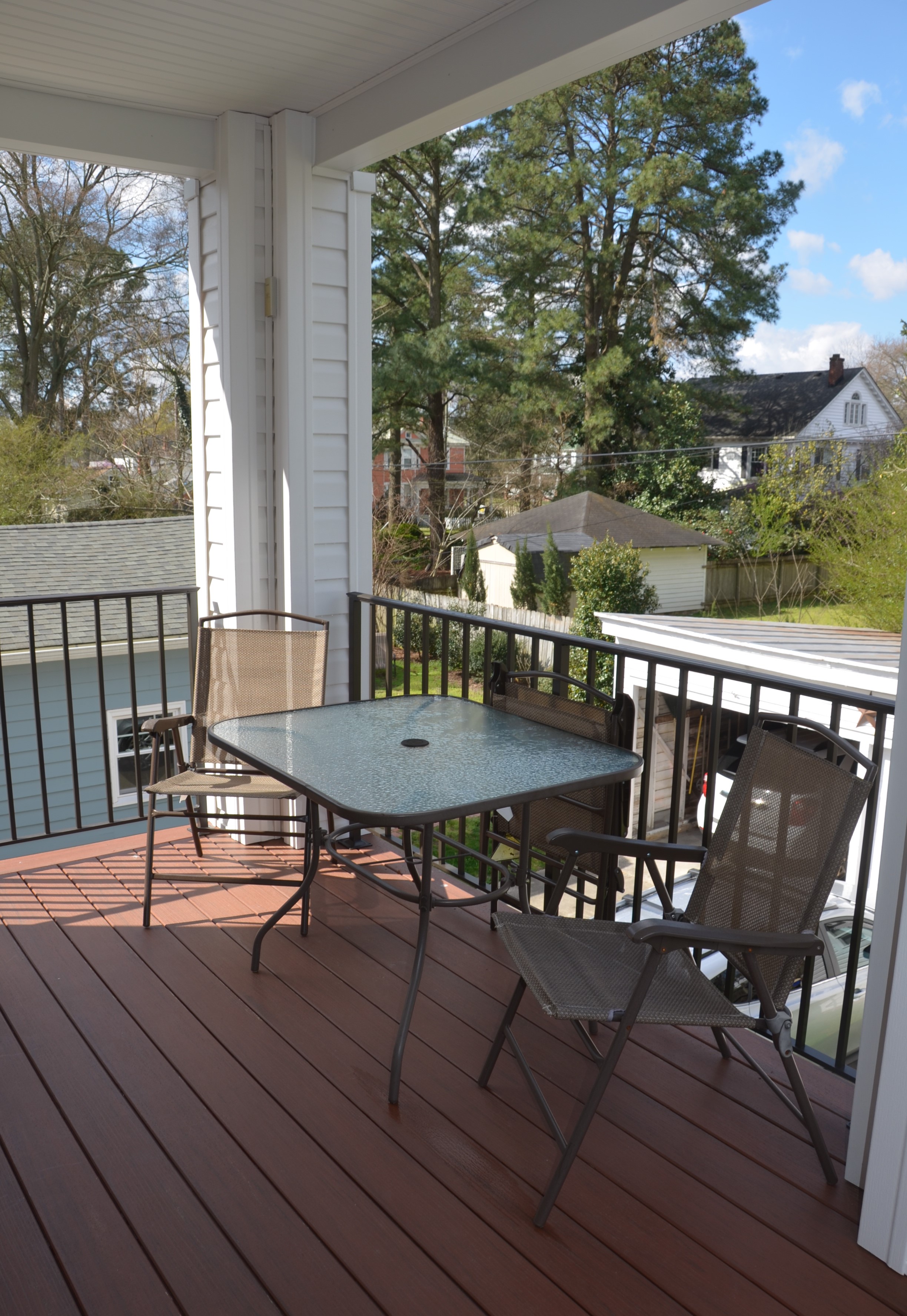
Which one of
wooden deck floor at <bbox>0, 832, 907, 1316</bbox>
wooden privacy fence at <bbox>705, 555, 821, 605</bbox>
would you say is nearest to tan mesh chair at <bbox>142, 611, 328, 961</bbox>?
wooden deck floor at <bbox>0, 832, 907, 1316</bbox>

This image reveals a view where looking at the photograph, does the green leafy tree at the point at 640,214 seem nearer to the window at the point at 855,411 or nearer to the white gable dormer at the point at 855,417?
the white gable dormer at the point at 855,417

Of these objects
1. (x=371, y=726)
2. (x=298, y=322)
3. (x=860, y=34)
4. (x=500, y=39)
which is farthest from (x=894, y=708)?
(x=860, y=34)

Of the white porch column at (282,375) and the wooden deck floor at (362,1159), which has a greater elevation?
the white porch column at (282,375)

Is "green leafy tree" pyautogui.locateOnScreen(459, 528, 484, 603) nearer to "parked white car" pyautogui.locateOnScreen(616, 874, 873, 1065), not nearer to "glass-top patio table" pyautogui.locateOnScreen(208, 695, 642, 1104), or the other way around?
"parked white car" pyautogui.locateOnScreen(616, 874, 873, 1065)

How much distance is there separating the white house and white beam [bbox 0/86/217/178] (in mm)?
19354

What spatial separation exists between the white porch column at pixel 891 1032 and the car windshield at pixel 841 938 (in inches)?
→ 154

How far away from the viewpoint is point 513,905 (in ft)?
10.8

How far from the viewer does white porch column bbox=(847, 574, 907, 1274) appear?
1.77 metres

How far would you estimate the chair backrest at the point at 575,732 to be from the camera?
2643 millimetres

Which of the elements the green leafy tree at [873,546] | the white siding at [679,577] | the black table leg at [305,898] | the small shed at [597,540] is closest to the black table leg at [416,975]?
the black table leg at [305,898]

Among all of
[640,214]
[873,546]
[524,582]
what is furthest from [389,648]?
[640,214]

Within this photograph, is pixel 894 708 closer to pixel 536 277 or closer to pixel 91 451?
pixel 91 451

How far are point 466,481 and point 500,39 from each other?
18.8 m

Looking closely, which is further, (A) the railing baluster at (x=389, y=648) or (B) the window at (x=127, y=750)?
(B) the window at (x=127, y=750)
